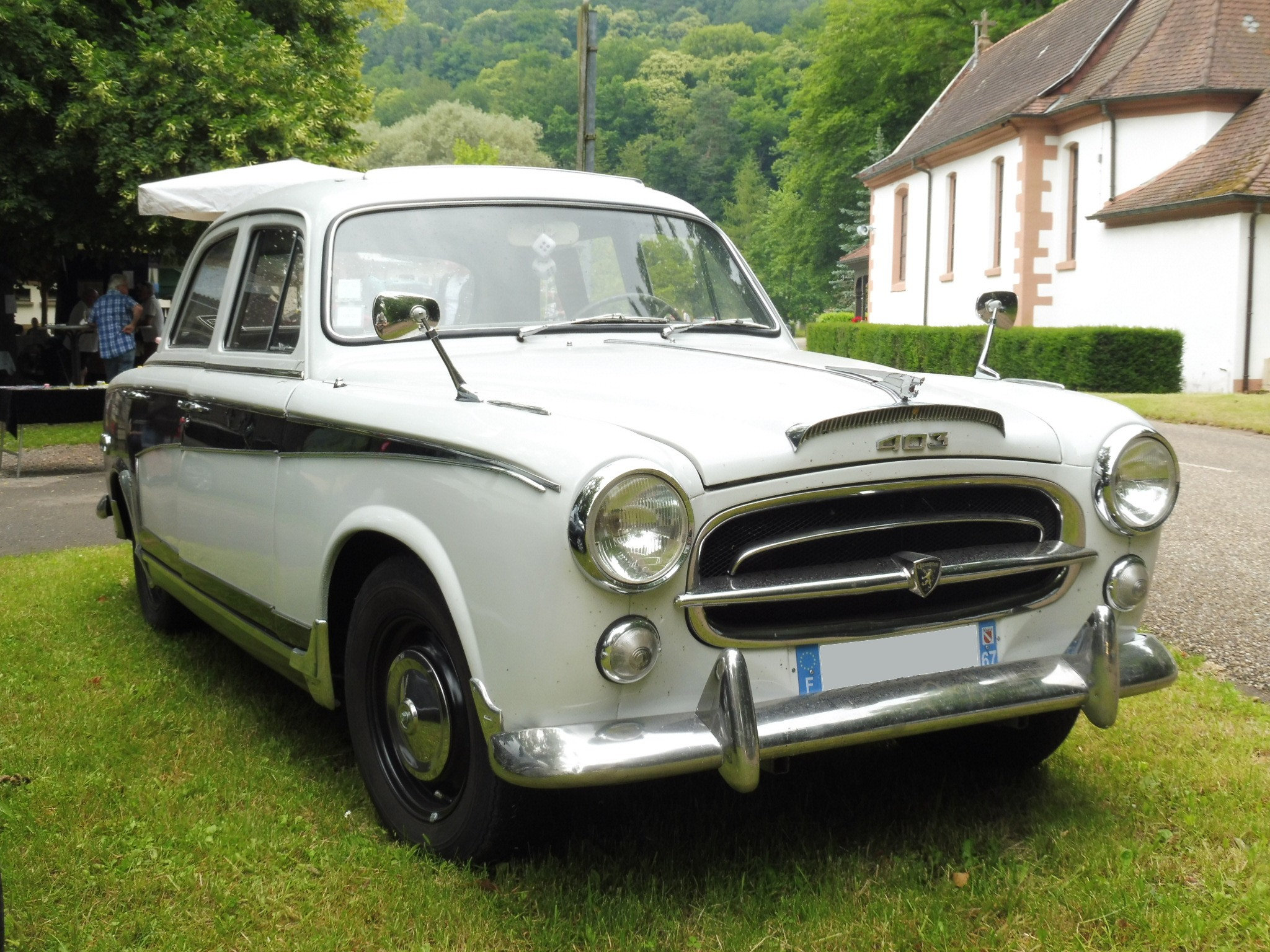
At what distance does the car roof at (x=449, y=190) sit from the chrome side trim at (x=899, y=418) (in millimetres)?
1819

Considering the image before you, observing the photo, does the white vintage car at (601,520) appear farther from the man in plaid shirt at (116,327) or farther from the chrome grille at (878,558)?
the man in plaid shirt at (116,327)

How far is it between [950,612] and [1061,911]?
725mm

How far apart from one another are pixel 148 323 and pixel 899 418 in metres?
16.2

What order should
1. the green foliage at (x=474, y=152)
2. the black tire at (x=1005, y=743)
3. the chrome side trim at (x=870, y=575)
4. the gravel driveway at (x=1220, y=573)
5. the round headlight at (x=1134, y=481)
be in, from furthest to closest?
the green foliage at (x=474, y=152), the gravel driveway at (x=1220, y=573), the black tire at (x=1005, y=743), the round headlight at (x=1134, y=481), the chrome side trim at (x=870, y=575)

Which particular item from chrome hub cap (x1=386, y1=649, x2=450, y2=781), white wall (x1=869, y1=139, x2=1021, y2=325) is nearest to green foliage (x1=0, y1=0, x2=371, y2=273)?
chrome hub cap (x1=386, y1=649, x2=450, y2=781)

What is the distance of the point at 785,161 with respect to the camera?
78000 mm

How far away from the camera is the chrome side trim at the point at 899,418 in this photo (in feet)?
9.45

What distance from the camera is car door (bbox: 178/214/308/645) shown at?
393 cm

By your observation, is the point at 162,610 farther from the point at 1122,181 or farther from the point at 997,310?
the point at 1122,181

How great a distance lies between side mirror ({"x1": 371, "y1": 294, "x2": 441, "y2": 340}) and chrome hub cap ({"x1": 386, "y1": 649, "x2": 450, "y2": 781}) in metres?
0.81

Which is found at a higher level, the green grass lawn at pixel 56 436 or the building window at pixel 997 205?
the building window at pixel 997 205

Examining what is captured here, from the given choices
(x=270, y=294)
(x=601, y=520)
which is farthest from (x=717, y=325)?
(x=601, y=520)

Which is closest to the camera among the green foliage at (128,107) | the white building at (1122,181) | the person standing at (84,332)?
the green foliage at (128,107)

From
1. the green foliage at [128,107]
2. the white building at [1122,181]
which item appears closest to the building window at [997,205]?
the white building at [1122,181]
